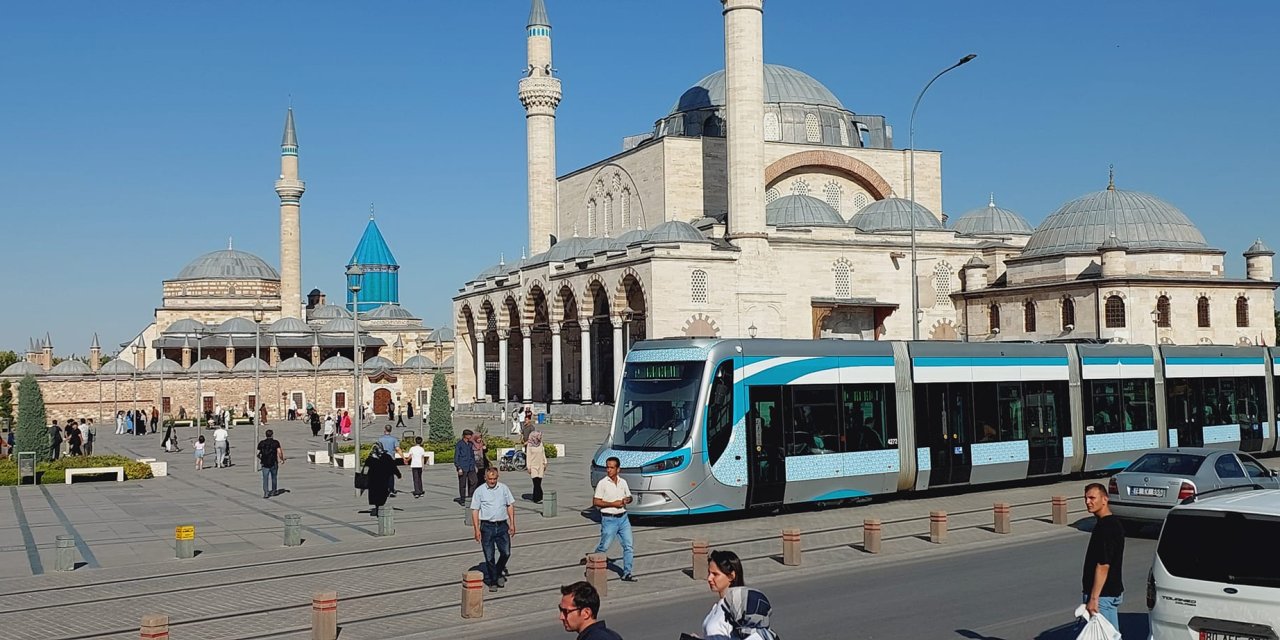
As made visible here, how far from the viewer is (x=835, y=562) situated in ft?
41.8

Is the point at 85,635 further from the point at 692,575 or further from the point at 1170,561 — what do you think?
the point at 1170,561

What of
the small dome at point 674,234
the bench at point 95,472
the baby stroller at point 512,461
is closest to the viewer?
the bench at point 95,472

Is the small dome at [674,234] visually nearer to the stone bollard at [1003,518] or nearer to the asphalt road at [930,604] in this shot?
the stone bollard at [1003,518]

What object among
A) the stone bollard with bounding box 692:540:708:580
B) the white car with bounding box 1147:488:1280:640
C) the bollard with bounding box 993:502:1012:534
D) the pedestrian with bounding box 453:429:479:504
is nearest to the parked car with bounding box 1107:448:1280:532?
the bollard with bounding box 993:502:1012:534

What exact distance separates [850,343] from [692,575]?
19.6 ft

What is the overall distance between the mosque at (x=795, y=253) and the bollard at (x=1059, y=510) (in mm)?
25016

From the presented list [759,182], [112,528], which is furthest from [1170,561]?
[759,182]

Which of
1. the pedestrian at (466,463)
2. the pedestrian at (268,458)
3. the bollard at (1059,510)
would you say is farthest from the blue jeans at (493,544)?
the pedestrian at (268,458)

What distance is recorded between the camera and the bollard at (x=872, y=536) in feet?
43.4

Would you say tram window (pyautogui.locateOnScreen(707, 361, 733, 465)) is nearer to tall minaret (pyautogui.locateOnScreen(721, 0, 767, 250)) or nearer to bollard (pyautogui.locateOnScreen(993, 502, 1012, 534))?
bollard (pyautogui.locateOnScreen(993, 502, 1012, 534))

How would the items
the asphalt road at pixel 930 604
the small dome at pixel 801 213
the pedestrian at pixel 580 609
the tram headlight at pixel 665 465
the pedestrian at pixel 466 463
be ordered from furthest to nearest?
the small dome at pixel 801 213, the pedestrian at pixel 466 463, the tram headlight at pixel 665 465, the asphalt road at pixel 930 604, the pedestrian at pixel 580 609

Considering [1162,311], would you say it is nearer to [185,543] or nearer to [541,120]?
[541,120]

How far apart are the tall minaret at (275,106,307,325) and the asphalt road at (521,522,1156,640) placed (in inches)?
2543

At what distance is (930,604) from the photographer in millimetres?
10234
